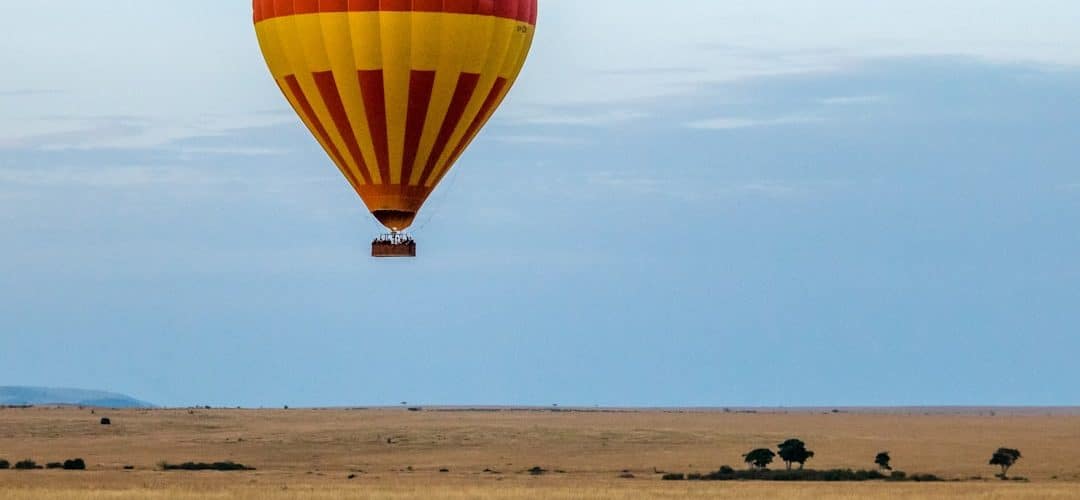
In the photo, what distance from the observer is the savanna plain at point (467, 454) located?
141 feet

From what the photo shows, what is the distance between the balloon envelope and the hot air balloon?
0.8 inches

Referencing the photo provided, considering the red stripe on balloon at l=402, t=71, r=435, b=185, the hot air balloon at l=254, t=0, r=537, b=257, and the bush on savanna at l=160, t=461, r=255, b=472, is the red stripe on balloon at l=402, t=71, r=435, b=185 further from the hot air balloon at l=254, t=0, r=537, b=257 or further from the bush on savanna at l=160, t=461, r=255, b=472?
the bush on savanna at l=160, t=461, r=255, b=472

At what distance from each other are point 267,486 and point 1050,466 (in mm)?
34352

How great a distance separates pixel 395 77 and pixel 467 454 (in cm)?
3699

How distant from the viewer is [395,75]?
35062 mm

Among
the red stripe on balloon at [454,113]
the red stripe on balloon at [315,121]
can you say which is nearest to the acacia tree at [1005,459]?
the red stripe on balloon at [454,113]

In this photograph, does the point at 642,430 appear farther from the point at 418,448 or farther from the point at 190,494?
the point at 190,494

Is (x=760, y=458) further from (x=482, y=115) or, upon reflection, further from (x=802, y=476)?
(x=482, y=115)

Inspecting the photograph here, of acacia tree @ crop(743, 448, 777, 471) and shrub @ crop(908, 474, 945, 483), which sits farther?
acacia tree @ crop(743, 448, 777, 471)

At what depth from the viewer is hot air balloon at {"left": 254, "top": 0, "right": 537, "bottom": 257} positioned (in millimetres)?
34781

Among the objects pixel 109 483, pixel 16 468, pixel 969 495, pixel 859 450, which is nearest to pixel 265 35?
pixel 109 483

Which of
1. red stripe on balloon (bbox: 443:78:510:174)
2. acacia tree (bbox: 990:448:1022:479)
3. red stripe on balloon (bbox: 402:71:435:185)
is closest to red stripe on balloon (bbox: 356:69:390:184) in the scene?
red stripe on balloon (bbox: 402:71:435:185)

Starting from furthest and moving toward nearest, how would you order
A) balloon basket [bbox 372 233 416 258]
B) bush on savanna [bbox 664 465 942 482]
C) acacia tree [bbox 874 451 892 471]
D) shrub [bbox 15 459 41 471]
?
acacia tree [bbox 874 451 892 471]
shrub [bbox 15 459 41 471]
bush on savanna [bbox 664 465 942 482]
balloon basket [bbox 372 233 416 258]

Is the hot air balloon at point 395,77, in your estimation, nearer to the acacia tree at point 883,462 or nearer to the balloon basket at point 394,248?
the balloon basket at point 394,248
